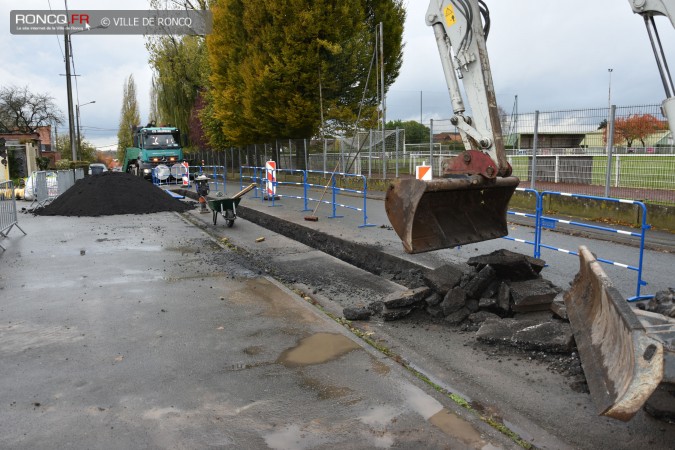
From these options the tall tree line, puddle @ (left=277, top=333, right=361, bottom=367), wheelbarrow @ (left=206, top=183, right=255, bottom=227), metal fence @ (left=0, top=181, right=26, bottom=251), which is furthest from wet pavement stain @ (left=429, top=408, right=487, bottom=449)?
the tall tree line

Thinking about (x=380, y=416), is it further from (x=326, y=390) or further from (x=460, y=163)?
(x=460, y=163)

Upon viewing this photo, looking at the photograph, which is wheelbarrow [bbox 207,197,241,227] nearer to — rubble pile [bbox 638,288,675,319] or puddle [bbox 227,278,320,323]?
puddle [bbox 227,278,320,323]

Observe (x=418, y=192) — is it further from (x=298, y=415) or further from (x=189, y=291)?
(x=189, y=291)

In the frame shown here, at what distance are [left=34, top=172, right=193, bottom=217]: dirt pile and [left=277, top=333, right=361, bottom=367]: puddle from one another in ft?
43.4

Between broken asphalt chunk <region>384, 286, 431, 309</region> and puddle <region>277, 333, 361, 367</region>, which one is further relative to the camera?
broken asphalt chunk <region>384, 286, 431, 309</region>

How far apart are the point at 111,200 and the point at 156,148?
44.4 feet

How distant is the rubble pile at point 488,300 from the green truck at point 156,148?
25864mm

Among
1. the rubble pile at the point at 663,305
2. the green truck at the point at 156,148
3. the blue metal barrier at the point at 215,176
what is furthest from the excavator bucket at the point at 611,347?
the green truck at the point at 156,148

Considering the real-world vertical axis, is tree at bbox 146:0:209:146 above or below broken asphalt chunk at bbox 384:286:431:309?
above

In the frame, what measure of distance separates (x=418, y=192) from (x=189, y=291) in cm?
355

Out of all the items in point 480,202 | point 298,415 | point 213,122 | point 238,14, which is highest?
point 238,14

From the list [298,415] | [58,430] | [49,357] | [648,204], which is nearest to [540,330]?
[298,415]

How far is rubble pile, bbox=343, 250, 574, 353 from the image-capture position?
511 centimetres

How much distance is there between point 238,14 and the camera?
2883cm
